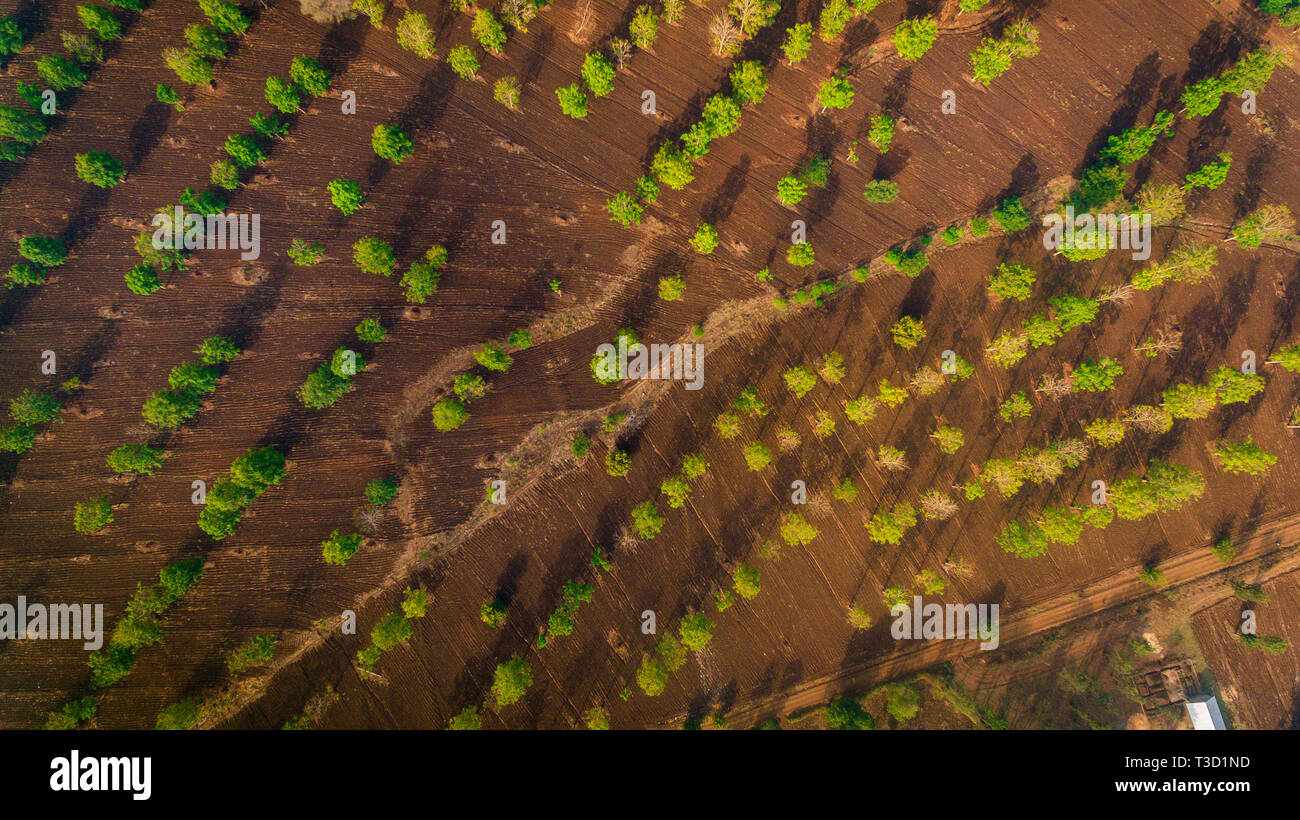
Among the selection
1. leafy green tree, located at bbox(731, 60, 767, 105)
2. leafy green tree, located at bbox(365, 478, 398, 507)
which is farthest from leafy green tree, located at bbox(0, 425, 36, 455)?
leafy green tree, located at bbox(731, 60, 767, 105)

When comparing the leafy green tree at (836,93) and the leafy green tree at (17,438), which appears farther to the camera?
the leafy green tree at (17,438)

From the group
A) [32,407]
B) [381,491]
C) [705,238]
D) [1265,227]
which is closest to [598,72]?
[705,238]

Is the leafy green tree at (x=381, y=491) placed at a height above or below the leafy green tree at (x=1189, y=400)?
above

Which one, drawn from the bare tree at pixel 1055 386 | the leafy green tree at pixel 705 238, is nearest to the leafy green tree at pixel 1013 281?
the bare tree at pixel 1055 386

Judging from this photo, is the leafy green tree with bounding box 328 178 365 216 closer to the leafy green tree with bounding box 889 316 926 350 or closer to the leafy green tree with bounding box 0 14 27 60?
the leafy green tree with bounding box 0 14 27 60

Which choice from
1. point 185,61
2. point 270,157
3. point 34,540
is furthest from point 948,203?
point 34,540

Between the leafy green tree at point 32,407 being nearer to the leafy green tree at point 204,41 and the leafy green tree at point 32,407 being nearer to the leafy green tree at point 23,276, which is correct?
the leafy green tree at point 23,276

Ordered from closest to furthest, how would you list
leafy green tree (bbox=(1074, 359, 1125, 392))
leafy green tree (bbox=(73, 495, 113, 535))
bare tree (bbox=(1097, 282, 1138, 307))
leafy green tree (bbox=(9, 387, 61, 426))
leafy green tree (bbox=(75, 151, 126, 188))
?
leafy green tree (bbox=(75, 151, 126, 188)), leafy green tree (bbox=(9, 387, 61, 426)), leafy green tree (bbox=(73, 495, 113, 535)), leafy green tree (bbox=(1074, 359, 1125, 392)), bare tree (bbox=(1097, 282, 1138, 307))
